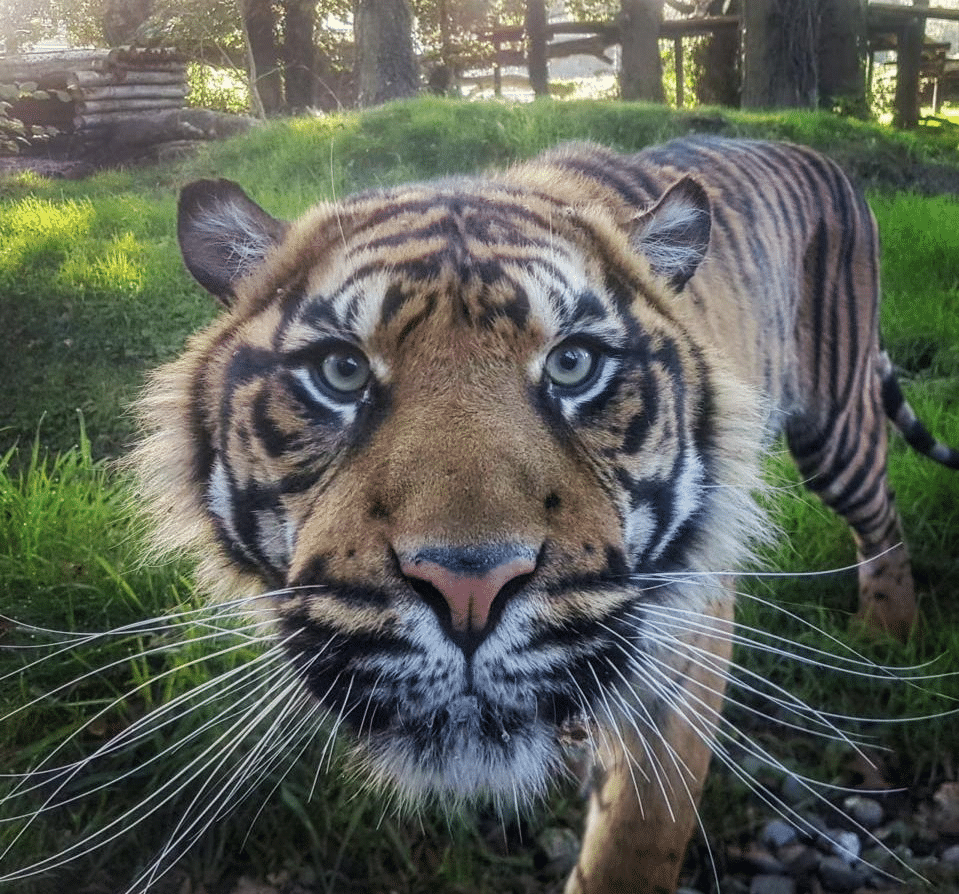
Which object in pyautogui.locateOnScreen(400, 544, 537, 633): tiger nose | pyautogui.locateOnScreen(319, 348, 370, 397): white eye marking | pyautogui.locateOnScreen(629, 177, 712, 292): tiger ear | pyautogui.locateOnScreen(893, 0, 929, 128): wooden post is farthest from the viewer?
pyautogui.locateOnScreen(893, 0, 929, 128): wooden post

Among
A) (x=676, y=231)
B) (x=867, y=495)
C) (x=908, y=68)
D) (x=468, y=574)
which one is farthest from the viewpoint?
(x=867, y=495)

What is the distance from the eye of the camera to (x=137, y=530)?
1113 mm

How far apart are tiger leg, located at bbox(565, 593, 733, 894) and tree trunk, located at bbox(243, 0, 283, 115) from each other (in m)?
0.72

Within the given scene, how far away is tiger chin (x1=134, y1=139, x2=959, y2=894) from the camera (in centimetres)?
73

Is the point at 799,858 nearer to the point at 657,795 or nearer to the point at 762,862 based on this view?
the point at 762,862

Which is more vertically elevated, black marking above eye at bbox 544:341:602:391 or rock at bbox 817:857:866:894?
black marking above eye at bbox 544:341:602:391

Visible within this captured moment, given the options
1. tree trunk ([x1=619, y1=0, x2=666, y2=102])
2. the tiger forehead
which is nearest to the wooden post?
tree trunk ([x1=619, y1=0, x2=666, y2=102])

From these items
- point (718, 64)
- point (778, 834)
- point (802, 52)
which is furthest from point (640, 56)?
point (778, 834)

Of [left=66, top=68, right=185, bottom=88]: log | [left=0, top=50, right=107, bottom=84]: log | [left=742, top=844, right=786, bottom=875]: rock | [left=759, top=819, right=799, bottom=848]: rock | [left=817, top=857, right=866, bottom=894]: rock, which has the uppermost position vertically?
[left=0, top=50, right=107, bottom=84]: log

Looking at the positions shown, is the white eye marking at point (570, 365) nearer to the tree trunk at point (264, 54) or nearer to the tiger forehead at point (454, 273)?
the tiger forehead at point (454, 273)

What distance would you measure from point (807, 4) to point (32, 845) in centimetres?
131

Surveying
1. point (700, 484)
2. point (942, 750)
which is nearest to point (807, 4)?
point (700, 484)

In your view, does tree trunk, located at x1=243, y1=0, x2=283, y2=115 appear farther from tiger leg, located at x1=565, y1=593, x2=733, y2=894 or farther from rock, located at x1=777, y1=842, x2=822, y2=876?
rock, located at x1=777, y1=842, x2=822, y2=876

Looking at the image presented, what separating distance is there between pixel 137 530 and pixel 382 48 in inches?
23.8
